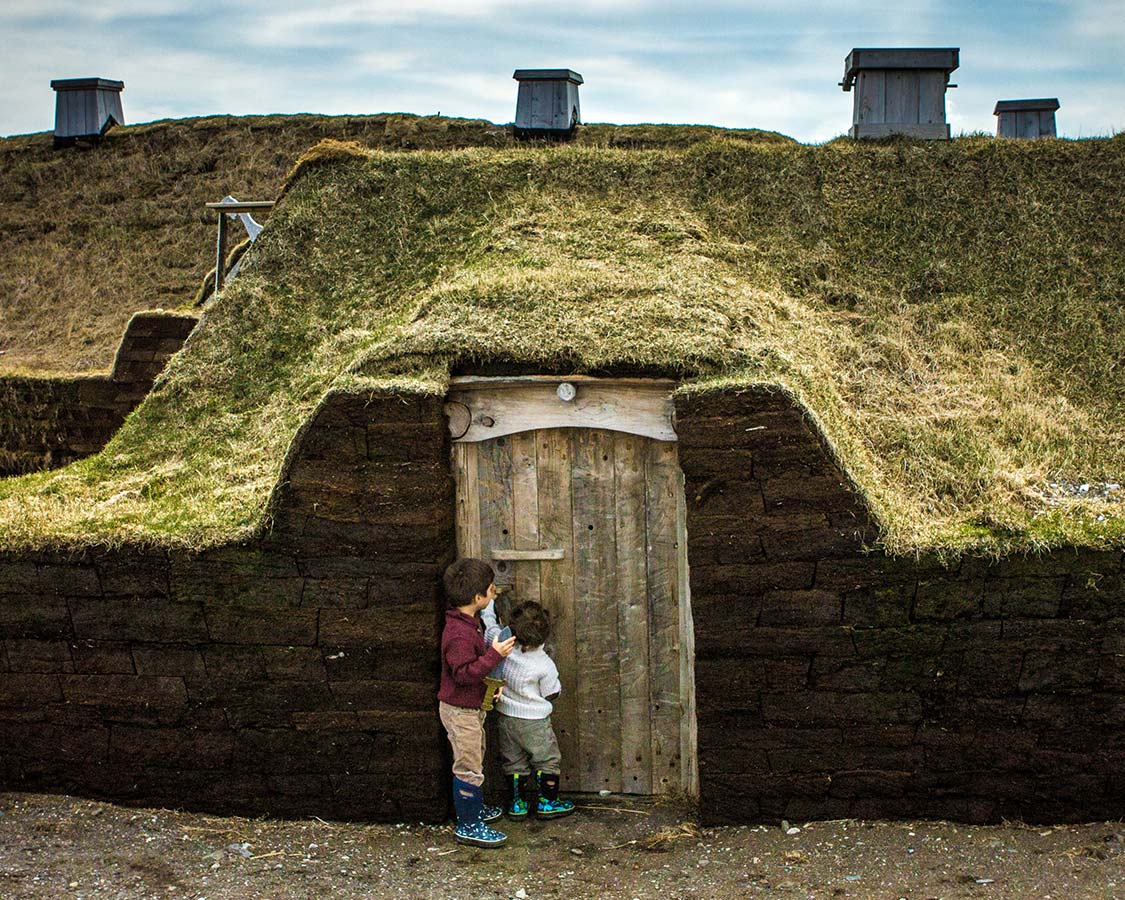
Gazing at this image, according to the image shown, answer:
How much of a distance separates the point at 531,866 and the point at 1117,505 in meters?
4.15

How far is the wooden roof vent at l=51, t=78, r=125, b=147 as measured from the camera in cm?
1866

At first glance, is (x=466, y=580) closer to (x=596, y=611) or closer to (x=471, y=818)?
(x=596, y=611)

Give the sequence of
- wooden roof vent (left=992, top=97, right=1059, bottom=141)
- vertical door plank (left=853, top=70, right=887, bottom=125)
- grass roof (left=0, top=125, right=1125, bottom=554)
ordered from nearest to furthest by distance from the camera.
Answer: grass roof (left=0, top=125, right=1125, bottom=554), vertical door plank (left=853, top=70, right=887, bottom=125), wooden roof vent (left=992, top=97, right=1059, bottom=141)

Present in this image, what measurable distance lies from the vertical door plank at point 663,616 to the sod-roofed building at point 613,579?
0.05 feet

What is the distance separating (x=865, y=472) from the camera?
7.14 m

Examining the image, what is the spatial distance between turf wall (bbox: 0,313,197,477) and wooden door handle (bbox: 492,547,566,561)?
18.7 ft

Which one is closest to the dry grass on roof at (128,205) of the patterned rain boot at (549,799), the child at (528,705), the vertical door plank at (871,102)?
the vertical door plank at (871,102)

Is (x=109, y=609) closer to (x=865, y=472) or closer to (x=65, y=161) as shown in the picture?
(x=865, y=472)

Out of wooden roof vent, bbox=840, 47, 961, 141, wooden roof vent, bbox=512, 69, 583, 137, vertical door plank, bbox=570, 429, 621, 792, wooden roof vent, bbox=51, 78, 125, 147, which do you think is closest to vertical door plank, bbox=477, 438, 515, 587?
vertical door plank, bbox=570, 429, 621, 792

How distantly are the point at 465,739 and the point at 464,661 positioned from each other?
518 millimetres

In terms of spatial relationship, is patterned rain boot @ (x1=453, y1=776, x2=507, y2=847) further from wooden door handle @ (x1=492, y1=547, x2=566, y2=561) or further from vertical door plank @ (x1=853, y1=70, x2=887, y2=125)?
vertical door plank @ (x1=853, y1=70, x2=887, y2=125)

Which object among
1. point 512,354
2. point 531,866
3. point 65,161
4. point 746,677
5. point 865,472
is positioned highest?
Answer: point 65,161

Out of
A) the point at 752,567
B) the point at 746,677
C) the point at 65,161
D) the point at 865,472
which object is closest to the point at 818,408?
the point at 865,472

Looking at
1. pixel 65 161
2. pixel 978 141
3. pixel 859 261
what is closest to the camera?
pixel 859 261
